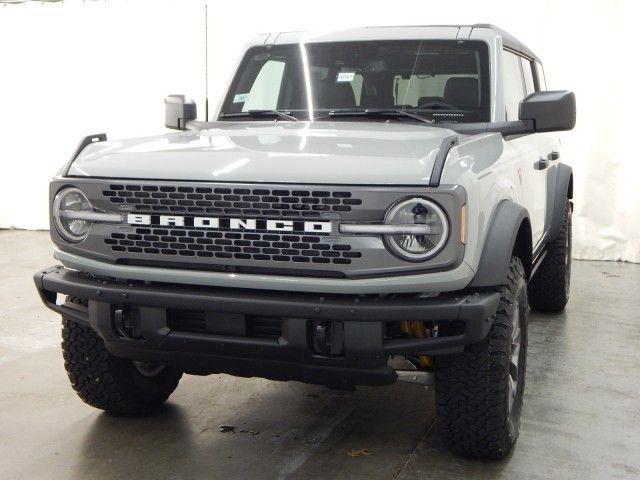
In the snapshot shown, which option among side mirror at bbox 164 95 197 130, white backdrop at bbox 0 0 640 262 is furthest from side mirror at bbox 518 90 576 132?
white backdrop at bbox 0 0 640 262

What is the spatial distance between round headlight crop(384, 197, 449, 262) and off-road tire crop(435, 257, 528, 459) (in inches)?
16.7

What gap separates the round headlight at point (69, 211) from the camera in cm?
264

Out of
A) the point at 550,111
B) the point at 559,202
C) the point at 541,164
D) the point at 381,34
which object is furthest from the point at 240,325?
the point at 559,202

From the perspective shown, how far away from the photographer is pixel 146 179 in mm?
2520

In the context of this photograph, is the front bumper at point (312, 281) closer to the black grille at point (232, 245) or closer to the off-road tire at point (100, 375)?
the black grille at point (232, 245)

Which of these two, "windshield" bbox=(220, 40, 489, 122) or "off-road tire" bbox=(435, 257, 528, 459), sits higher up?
"windshield" bbox=(220, 40, 489, 122)

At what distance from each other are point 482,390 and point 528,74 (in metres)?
2.32

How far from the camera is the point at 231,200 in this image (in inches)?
95.0

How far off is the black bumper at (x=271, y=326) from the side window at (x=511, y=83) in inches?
51.2

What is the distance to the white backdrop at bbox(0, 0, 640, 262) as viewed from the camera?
6.96 meters

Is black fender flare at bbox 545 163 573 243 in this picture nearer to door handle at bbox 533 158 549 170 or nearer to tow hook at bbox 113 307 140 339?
door handle at bbox 533 158 549 170

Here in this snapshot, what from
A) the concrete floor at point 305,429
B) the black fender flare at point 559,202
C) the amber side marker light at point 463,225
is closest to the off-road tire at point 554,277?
the black fender flare at point 559,202

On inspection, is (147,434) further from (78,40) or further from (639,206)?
(78,40)

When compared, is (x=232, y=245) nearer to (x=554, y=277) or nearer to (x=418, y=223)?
(x=418, y=223)
